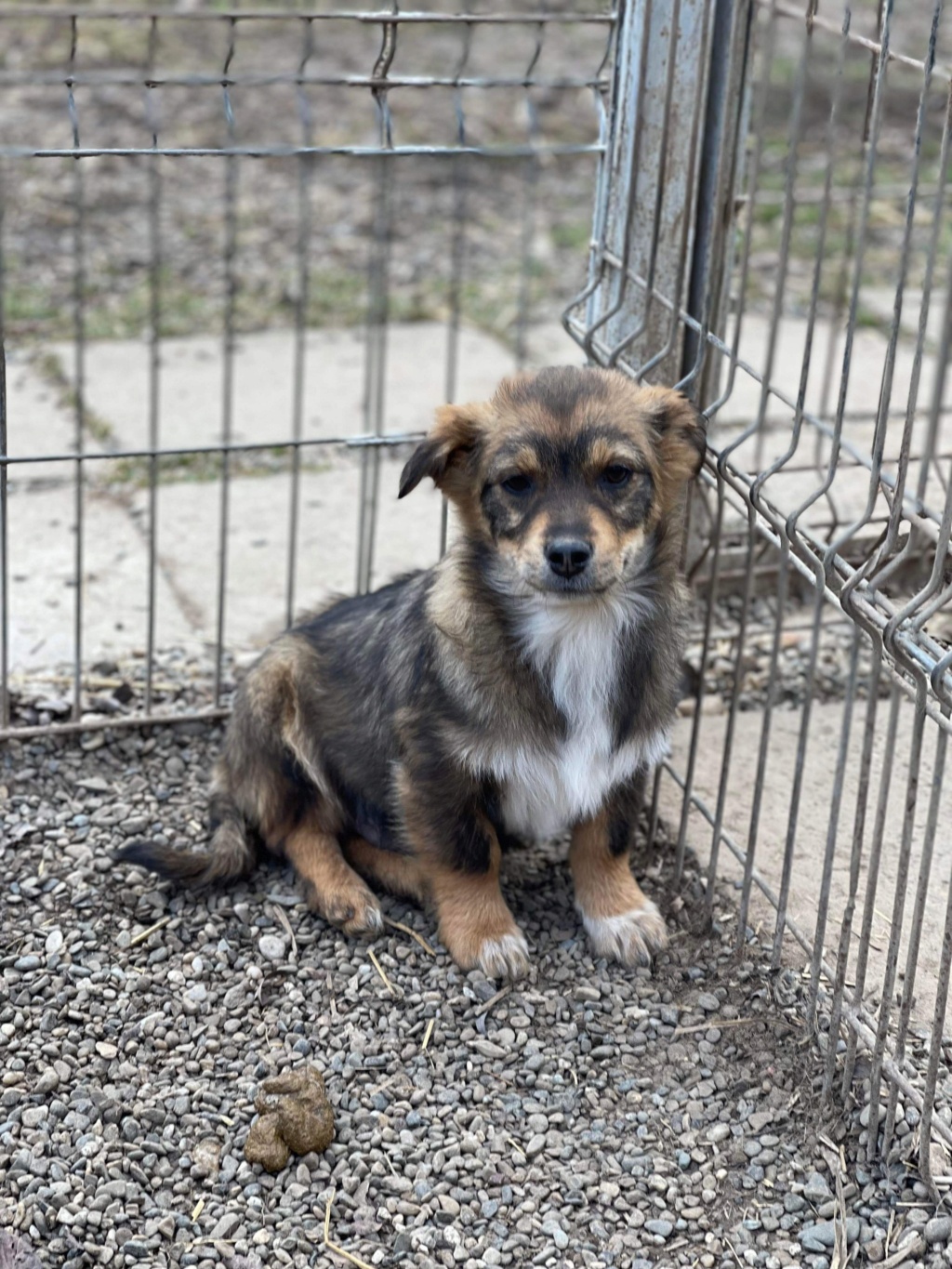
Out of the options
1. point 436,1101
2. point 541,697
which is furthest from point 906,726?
point 436,1101

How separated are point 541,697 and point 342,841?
0.89 metres

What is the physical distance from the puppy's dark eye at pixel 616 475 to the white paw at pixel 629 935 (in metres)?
1.13

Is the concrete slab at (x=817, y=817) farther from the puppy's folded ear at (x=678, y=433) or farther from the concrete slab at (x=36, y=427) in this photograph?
the concrete slab at (x=36, y=427)

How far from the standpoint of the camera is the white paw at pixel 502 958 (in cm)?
395

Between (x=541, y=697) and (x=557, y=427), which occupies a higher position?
(x=557, y=427)

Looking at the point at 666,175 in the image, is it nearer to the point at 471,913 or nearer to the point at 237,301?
the point at 471,913

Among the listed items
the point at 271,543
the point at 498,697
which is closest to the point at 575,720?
the point at 498,697

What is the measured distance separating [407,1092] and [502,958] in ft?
1.52

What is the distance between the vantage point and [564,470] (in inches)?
144

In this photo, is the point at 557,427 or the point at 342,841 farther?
the point at 342,841

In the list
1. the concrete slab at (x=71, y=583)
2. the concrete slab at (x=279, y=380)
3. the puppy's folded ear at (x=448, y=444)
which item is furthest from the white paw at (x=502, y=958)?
the concrete slab at (x=279, y=380)

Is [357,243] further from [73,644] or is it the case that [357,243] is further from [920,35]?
[920,35]

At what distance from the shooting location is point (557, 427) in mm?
3682

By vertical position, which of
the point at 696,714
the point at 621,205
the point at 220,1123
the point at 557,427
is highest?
the point at 621,205
